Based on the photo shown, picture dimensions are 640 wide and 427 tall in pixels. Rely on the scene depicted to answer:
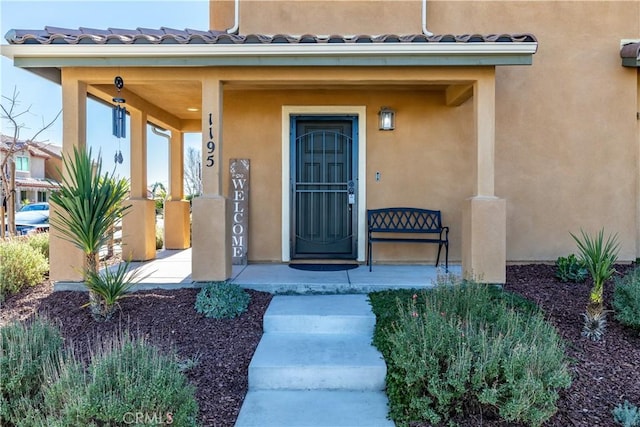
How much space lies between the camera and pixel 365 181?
20.2ft

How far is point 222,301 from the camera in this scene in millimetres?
4066

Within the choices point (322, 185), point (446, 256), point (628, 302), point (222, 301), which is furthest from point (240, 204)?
point (628, 302)

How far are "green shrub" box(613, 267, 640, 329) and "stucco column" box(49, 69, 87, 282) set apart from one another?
5.87 m

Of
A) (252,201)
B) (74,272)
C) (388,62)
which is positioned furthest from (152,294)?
(388,62)

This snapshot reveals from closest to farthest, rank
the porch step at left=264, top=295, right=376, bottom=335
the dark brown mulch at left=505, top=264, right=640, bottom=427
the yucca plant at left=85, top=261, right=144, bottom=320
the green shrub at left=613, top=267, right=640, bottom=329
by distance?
the dark brown mulch at left=505, top=264, right=640, bottom=427 → the green shrub at left=613, top=267, right=640, bottom=329 → the porch step at left=264, top=295, right=376, bottom=335 → the yucca plant at left=85, top=261, right=144, bottom=320

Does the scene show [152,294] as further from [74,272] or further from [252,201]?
[252,201]

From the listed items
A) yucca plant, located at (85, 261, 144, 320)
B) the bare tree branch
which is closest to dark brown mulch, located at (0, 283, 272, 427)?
yucca plant, located at (85, 261, 144, 320)

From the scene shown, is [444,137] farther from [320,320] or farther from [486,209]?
[320,320]

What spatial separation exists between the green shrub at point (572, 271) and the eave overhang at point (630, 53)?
10.7 feet

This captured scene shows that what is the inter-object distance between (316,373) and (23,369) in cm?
202

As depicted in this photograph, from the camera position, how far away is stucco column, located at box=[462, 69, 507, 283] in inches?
186

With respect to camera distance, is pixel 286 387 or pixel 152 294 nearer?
pixel 286 387

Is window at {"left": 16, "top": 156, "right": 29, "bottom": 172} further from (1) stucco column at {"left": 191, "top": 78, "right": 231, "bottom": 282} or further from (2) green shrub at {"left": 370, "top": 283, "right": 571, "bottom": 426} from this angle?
(2) green shrub at {"left": 370, "top": 283, "right": 571, "bottom": 426}

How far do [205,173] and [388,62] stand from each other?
2536 millimetres
